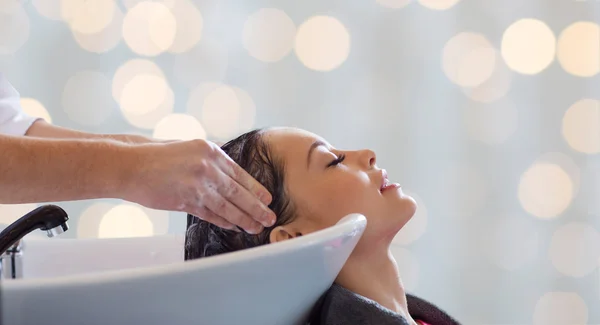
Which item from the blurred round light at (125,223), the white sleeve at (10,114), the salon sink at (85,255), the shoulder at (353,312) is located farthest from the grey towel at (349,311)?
the blurred round light at (125,223)

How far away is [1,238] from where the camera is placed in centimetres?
99

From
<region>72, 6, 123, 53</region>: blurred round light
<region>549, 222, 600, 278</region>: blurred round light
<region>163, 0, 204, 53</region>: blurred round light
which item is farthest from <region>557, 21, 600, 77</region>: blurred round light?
<region>72, 6, 123, 53</region>: blurred round light

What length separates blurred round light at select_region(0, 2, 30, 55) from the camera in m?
1.63

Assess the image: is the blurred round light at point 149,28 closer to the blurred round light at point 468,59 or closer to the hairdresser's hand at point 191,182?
the blurred round light at point 468,59

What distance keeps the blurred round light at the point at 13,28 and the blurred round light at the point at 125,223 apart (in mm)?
485

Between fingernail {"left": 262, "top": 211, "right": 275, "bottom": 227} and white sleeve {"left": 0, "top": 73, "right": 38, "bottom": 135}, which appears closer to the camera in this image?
fingernail {"left": 262, "top": 211, "right": 275, "bottom": 227}

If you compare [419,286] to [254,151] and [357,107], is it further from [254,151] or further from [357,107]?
[254,151]

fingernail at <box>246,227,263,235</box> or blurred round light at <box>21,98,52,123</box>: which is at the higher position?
blurred round light at <box>21,98,52,123</box>

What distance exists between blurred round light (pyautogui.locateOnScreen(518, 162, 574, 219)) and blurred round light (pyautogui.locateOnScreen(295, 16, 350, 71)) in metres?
0.68

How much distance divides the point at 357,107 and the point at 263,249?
1279 millimetres

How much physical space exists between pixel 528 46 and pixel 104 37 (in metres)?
1.23

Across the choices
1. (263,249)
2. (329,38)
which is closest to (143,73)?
(329,38)

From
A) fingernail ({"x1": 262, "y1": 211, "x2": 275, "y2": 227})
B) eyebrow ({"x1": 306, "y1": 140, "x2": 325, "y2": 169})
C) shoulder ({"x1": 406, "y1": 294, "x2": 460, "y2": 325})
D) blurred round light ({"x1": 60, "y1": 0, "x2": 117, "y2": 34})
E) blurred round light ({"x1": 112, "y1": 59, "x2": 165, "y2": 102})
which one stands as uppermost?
blurred round light ({"x1": 60, "y1": 0, "x2": 117, "y2": 34})

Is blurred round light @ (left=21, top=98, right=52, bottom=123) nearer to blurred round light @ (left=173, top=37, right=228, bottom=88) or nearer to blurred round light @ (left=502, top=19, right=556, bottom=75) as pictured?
blurred round light @ (left=173, top=37, right=228, bottom=88)
